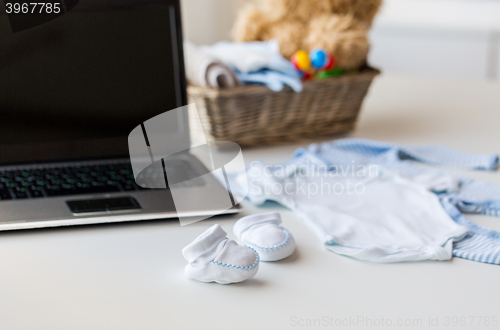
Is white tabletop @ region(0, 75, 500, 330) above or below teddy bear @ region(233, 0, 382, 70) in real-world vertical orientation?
below

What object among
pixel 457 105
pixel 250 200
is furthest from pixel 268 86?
pixel 457 105

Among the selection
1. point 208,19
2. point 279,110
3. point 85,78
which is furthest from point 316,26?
point 208,19

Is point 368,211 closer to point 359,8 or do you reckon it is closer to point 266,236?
point 266,236

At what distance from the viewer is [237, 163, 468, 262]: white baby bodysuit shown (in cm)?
53

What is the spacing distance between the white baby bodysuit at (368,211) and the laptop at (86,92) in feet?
0.31

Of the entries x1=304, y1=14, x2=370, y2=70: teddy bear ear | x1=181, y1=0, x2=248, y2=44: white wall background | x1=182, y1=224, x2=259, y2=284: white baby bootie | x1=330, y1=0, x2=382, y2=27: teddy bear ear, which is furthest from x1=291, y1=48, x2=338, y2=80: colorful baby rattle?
x1=181, y1=0, x2=248, y2=44: white wall background

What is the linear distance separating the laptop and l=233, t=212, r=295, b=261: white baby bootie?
9cm

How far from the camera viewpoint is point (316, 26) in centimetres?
100

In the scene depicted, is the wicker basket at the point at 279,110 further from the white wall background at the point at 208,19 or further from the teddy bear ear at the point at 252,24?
the white wall background at the point at 208,19

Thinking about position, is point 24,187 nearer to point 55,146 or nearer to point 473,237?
point 55,146

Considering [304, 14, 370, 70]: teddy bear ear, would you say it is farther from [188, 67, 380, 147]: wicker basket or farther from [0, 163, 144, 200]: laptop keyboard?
[0, 163, 144, 200]: laptop keyboard

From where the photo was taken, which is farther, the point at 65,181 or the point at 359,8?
the point at 359,8

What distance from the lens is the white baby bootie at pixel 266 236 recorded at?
502 mm

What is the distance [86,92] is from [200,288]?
354mm
